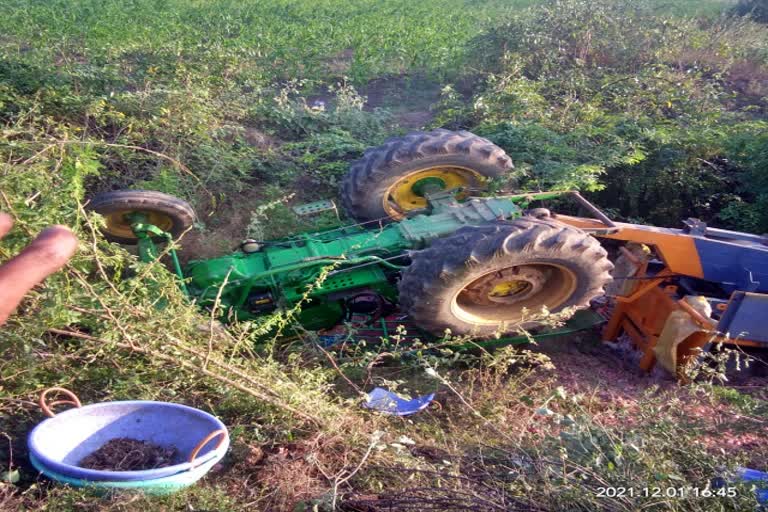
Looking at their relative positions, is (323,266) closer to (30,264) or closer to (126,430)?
(126,430)

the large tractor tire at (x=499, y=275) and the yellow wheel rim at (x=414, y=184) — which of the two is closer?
the large tractor tire at (x=499, y=275)

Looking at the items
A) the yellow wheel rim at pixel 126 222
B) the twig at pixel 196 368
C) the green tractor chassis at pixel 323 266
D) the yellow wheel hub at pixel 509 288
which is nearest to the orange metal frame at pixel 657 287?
the yellow wheel hub at pixel 509 288

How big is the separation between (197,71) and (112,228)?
12.2 ft

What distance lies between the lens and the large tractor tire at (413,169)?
4984 mm

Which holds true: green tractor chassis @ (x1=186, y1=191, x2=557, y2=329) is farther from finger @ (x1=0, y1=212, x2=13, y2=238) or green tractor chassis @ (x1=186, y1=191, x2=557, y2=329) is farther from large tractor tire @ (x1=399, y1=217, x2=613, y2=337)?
finger @ (x1=0, y1=212, x2=13, y2=238)

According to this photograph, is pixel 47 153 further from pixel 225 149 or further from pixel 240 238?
pixel 225 149

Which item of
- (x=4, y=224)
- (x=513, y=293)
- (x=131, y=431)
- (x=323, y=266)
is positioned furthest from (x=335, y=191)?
(x=4, y=224)

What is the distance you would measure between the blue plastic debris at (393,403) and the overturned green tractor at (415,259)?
1.86ft

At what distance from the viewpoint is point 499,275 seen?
4.36m

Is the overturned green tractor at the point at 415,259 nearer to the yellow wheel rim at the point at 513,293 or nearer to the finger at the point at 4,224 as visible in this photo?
the yellow wheel rim at the point at 513,293

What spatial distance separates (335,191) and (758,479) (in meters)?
4.87

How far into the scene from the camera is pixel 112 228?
15.3 feet

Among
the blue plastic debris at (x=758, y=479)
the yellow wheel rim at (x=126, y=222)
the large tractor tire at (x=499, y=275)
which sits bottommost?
the blue plastic debris at (x=758, y=479)

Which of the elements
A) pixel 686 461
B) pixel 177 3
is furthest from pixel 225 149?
pixel 177 3
